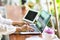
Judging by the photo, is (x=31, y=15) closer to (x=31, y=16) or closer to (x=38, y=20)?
(x=31, y=16)

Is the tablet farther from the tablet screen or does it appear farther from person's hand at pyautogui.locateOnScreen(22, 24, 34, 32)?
person's hand at pyautogui.locateOnScreen(22, 24, 34, 32)

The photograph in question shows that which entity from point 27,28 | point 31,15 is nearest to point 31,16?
point 31,15

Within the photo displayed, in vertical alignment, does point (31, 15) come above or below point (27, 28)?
above

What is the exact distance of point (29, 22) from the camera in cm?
201

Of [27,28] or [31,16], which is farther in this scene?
[31,16]

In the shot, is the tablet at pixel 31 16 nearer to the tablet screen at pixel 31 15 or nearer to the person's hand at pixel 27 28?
the tablet screen at pixel 31 15

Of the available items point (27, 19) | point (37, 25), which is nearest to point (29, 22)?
point (27, 19)

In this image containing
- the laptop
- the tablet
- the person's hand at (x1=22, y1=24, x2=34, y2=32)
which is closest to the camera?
the laptop

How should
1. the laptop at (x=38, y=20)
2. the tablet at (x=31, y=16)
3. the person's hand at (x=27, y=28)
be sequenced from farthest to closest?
the tablet at (x=31, y=16) < the person's hand at (x=27, y=28) < the laptop at (x=38, y=20)

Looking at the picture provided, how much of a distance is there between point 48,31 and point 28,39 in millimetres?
241

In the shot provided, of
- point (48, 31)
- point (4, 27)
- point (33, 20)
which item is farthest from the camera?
point (33, 20)

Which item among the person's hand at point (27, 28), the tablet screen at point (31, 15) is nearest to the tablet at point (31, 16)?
the tablet screen at point (31, 15)

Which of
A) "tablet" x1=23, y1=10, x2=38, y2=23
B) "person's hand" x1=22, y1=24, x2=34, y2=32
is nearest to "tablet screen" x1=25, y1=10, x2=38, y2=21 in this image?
"tablet" x1=23, y1=10, x2=38, y2=23

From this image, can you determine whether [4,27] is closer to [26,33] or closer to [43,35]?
[26,33]
